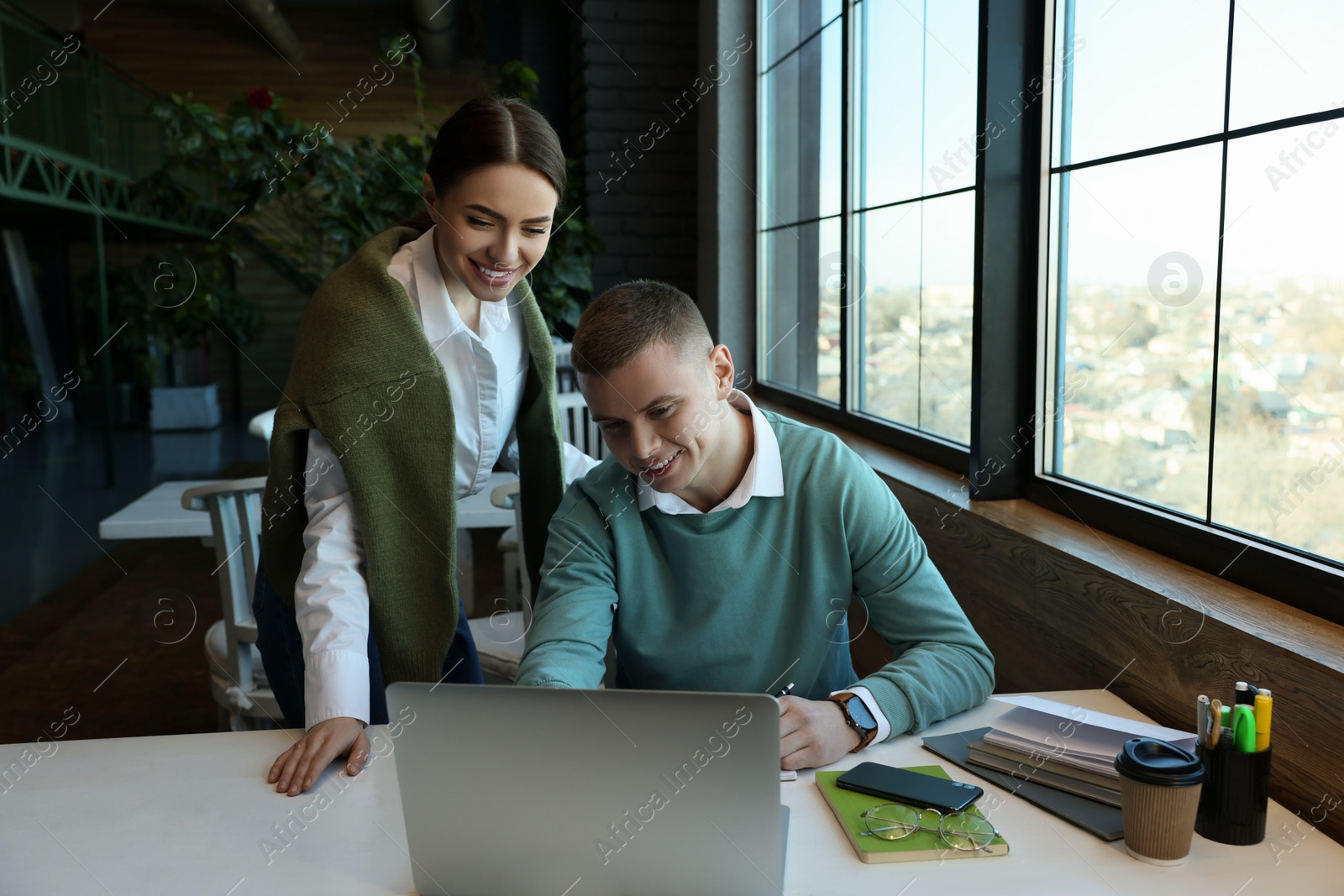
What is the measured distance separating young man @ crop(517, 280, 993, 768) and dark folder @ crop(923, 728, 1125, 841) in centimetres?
7

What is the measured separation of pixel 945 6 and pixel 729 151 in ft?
5.59

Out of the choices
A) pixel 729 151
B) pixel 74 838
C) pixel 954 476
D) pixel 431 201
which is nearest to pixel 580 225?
pixel 729 151

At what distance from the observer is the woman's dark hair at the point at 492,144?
4.54 ft

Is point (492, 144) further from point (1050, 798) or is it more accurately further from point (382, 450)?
point (1050, 798)

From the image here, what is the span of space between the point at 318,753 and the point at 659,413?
536mm

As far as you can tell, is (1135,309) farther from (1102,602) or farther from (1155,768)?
(1155,768)

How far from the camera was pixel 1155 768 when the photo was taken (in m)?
0.91

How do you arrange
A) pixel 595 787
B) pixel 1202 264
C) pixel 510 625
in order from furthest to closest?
pixel 510 625 < pixel 1202 264 < pixel 595 787

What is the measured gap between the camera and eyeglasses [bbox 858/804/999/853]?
942 mm

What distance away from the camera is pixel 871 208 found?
2836 millimetres

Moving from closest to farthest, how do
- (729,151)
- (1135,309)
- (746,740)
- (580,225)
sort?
(746,740) < (1135,309) < (729,151) < (580,225)

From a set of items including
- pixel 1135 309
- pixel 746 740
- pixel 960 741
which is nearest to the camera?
pixel 746 740

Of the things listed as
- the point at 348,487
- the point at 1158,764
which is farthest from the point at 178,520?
the point at 1158,764

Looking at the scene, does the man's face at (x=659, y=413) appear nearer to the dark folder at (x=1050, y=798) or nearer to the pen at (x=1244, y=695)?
the dark folder at (x=1050, y=798)
